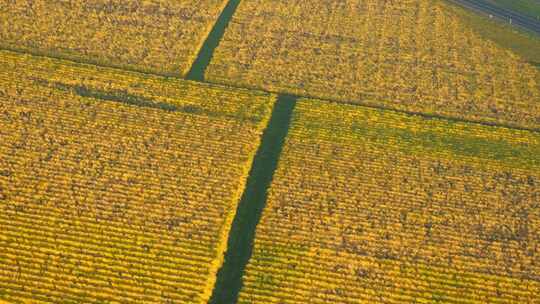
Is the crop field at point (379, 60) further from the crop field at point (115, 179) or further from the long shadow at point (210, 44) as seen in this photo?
the crop field at point (115, 179)

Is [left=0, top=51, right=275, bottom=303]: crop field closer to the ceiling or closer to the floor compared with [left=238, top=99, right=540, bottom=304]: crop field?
closer to the ceiling

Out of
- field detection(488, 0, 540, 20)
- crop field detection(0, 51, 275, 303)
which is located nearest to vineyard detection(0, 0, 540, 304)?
crop field detection(0, 51, 275, 303)

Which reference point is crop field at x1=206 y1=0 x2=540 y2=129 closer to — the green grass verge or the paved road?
the green grass verge

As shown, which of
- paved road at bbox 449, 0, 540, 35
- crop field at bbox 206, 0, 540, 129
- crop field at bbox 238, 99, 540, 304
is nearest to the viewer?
crop field at bbox 238, 99, 540, 304

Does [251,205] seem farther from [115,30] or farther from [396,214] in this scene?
[115,30]

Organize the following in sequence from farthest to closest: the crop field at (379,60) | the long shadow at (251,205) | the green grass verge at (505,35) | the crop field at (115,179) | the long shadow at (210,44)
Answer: the green grass verge at (505,35), the long shadow at (210,44), the crop field at (379,60), the long shadow at (251,205), the crop field at (115,179)

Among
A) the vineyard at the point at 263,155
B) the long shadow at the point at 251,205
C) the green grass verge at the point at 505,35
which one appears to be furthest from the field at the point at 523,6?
the long shadow at the point at 251,205
